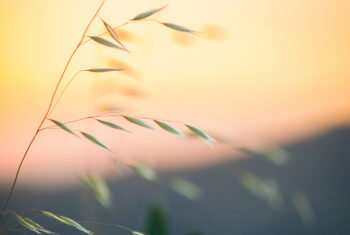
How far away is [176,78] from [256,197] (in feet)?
1.73

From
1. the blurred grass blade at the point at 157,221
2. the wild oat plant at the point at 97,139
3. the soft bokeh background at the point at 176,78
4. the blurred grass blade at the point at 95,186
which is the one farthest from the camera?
the soft bokeh background at the point at 176,78

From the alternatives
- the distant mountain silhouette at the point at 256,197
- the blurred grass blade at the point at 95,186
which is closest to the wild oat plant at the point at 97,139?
the blurred grass blade at the point at 95,186

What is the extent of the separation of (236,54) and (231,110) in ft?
0.60

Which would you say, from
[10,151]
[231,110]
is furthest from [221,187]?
[10,151]

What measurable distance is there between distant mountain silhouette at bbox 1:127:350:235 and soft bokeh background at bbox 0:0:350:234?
50mm

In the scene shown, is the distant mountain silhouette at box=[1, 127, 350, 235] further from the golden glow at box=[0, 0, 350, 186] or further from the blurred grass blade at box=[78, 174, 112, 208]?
the blurred grass blade at box=[78, 174, 112, 208]

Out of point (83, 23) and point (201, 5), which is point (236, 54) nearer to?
point (201, 5)

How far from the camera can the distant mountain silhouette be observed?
133cm

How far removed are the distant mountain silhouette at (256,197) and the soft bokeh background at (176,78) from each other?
0.05 m

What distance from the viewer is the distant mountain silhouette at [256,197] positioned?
1.33 m

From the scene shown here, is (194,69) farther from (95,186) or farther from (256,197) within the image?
(95,186)

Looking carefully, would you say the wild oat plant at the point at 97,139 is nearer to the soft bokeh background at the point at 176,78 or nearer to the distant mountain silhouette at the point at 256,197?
the soft bokeh background at the point at 176,78

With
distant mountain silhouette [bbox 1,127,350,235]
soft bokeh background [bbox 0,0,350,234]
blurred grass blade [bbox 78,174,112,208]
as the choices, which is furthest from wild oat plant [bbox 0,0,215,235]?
distant mountain silhouette [bbox 1,127,350,235]

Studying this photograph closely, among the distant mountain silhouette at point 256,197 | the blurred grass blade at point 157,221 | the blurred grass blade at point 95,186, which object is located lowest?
the blurred grass blade at point 95,186
